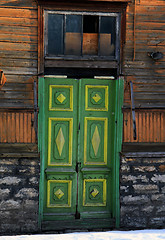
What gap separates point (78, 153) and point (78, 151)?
4 cm

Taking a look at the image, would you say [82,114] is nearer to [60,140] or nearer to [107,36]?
[60,140]

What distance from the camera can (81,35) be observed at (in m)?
6.39

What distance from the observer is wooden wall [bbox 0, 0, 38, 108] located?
20.0 feet

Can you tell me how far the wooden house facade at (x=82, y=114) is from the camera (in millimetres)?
6125

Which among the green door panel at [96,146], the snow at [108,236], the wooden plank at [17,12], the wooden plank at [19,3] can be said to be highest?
the wooden plank at [19,3]

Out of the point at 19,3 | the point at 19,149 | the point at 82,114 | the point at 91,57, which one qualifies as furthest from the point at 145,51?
the point at 19,149

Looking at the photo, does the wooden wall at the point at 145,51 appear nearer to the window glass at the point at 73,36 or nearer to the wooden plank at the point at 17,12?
the window glass at the point at 73,36

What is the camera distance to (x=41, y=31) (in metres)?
6.20

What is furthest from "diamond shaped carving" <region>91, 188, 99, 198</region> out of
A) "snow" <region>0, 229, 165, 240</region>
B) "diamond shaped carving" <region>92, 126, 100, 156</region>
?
"snow" <region>0, 229, 165, 240</region>

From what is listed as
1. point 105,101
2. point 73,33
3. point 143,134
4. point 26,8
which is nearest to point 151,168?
point 143,134

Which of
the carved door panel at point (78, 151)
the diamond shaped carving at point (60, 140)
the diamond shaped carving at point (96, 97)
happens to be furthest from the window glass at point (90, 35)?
the diamond shaped carving at point (60, 140)

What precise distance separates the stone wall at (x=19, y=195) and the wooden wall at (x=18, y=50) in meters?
1.12

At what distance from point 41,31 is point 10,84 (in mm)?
1177

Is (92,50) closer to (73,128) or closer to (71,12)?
(71,12)
